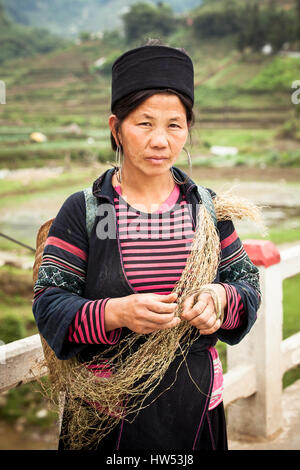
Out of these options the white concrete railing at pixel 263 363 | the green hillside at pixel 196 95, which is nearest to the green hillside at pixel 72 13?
the green hillside at pixel 196 95

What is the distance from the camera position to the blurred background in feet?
51.2

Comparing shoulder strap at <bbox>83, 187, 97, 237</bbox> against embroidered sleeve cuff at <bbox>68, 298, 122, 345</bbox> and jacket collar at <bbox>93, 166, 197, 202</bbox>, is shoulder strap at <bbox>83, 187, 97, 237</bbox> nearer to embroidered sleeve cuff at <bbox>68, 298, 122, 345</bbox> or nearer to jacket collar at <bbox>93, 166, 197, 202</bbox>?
jacket collar at <bbox>93, 166, 197, 202</bbox>

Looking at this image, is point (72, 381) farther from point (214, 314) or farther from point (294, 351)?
point (294, 351)

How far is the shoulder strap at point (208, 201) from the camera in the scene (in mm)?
1206

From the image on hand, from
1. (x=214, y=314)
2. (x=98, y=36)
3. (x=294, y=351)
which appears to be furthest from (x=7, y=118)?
(x=214, y=314)

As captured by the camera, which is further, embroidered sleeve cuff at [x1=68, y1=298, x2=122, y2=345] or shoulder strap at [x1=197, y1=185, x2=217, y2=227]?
shoulder strap at [x1=197, y1=185, x2=217, y2=227]

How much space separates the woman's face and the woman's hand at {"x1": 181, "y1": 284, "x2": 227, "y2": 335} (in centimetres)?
28

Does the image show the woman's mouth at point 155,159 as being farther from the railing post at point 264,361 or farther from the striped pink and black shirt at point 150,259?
the railing post at point 264,361

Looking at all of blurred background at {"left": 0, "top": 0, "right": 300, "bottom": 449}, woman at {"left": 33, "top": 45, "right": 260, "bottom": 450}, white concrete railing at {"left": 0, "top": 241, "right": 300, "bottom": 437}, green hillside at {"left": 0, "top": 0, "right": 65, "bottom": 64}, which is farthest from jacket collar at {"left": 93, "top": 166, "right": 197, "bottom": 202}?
green hillside at {"left": 0, "top": 0, "right": 65, "bottom": 64}

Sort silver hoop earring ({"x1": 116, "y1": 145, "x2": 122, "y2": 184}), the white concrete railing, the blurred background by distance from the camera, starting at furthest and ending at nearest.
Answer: the blurred background
the white concrete railing
silver hoop earring ({"x1": 116, "y1": 145, "x2": 122, "y2": 184})

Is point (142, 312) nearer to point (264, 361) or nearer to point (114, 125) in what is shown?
point (114, 125)

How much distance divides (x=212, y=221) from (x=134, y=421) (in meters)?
0.46

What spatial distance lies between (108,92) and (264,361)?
18846 mm

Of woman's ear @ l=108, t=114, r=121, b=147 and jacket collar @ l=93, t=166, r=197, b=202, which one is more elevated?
woman's ear @ l=108, t=114, r=121, b=147
